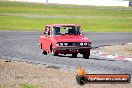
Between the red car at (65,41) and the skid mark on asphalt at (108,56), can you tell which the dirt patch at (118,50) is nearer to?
the skid mark on asphalt at (108,56)

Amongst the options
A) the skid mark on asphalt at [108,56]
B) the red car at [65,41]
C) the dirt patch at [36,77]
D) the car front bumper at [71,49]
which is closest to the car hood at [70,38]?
the red car at [65,41]

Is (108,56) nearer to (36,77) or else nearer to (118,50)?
(118,50)

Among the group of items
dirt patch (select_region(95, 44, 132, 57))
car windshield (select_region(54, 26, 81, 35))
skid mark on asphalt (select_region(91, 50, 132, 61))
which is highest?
car windshield (select_region(54, 26, 81, 35))

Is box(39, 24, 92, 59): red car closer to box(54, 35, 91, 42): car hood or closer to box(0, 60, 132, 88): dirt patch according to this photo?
box(54, 35, 91, 42): car hood

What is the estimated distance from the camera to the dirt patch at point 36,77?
14539mm

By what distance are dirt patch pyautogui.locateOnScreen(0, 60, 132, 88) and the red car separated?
2387 millimetres

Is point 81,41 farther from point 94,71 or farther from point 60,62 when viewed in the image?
point 94,71

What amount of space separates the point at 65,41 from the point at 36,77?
579 centimetres

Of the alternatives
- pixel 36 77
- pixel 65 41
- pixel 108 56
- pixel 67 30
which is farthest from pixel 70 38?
pixel 36 77

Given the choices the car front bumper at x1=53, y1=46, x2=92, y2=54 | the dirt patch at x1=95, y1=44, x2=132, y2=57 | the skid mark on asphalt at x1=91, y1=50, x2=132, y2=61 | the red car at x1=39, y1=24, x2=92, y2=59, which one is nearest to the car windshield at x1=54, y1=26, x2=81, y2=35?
the red car at x1=39, y1=24, x2=92, y2=59

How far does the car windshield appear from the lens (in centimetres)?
2303

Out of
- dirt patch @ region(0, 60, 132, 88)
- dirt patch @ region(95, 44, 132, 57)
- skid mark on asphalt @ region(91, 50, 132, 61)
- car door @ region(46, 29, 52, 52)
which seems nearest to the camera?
dirt patch @ region(0, 60, 132, 88)

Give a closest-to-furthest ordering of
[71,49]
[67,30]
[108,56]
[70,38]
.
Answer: [71,49] < [70,38] < [67,30] < [108,56]

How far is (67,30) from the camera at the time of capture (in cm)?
2306
